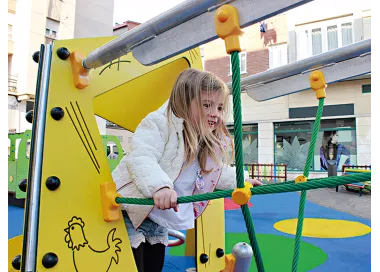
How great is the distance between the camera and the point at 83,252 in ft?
3.01

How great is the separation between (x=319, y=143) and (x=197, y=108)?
7706 mm

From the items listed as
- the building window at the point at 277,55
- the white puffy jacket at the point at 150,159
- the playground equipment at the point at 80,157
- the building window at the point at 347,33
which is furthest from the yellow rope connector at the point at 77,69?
the building window at the point at 347,33

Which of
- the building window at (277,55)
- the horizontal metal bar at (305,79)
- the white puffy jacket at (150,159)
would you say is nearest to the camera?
the white puffy jacket at (150,159)

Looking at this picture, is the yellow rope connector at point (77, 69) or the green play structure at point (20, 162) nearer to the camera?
the yellow rope connector at point (77, 69)

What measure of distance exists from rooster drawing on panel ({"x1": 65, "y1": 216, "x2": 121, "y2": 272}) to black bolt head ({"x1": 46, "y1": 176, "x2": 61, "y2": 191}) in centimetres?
10

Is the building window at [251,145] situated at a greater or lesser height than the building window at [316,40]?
lesser

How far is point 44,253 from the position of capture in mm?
852

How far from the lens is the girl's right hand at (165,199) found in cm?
75

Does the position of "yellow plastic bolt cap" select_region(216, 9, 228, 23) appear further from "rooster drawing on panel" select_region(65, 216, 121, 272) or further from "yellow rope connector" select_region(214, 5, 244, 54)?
"rooster drawing on panel" select_region(65, 216, 121, 272)

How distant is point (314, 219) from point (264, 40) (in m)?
6.32

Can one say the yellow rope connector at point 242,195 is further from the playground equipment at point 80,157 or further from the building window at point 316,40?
the building window at point 316,40

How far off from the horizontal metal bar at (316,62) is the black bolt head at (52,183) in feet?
2.73

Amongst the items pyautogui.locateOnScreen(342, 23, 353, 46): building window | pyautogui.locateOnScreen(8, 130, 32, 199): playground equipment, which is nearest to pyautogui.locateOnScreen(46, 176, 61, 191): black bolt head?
pyautogui.locateOnScreen(8, 130, 32, 199): playground equipment

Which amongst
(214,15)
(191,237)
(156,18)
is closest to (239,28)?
Answer: (214,15)
